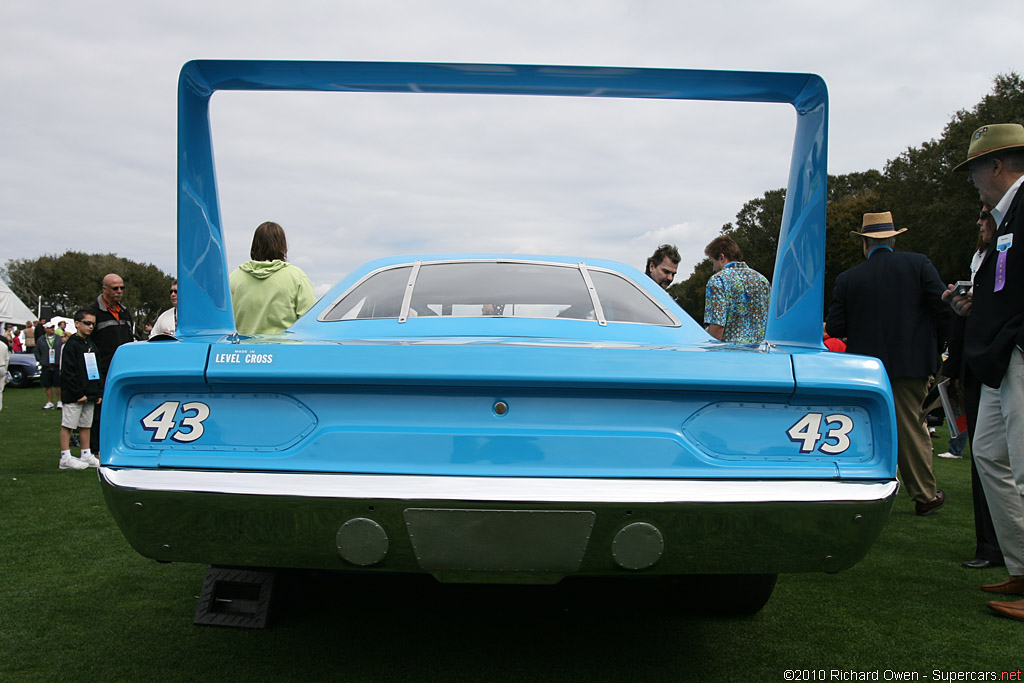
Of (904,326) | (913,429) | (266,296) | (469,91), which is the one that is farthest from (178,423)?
(913,429)

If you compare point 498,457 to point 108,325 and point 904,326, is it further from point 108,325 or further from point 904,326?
point 108,325

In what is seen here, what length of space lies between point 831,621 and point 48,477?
262 inches

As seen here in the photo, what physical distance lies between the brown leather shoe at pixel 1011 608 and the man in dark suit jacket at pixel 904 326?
78.3 inches

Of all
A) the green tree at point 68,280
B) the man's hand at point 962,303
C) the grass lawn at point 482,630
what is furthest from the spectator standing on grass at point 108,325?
the green tree at point 68,280

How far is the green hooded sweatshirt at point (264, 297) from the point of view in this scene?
4.36 m

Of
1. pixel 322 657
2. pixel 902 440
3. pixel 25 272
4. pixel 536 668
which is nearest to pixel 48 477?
pixel 322 657

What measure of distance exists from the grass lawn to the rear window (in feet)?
3.69

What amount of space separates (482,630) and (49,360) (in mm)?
18682

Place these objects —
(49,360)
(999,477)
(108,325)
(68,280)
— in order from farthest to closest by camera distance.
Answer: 1. (68,280)
2. (49,360)
3. (108,325)
4. (999,477)

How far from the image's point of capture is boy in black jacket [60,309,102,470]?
24.2ft

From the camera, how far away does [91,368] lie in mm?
7352

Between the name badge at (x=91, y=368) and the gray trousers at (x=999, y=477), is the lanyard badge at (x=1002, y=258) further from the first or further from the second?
the name badge at (x=91, y=368)

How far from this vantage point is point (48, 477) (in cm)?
703

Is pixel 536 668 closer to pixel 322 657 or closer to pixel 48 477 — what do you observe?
pixel 322 657
